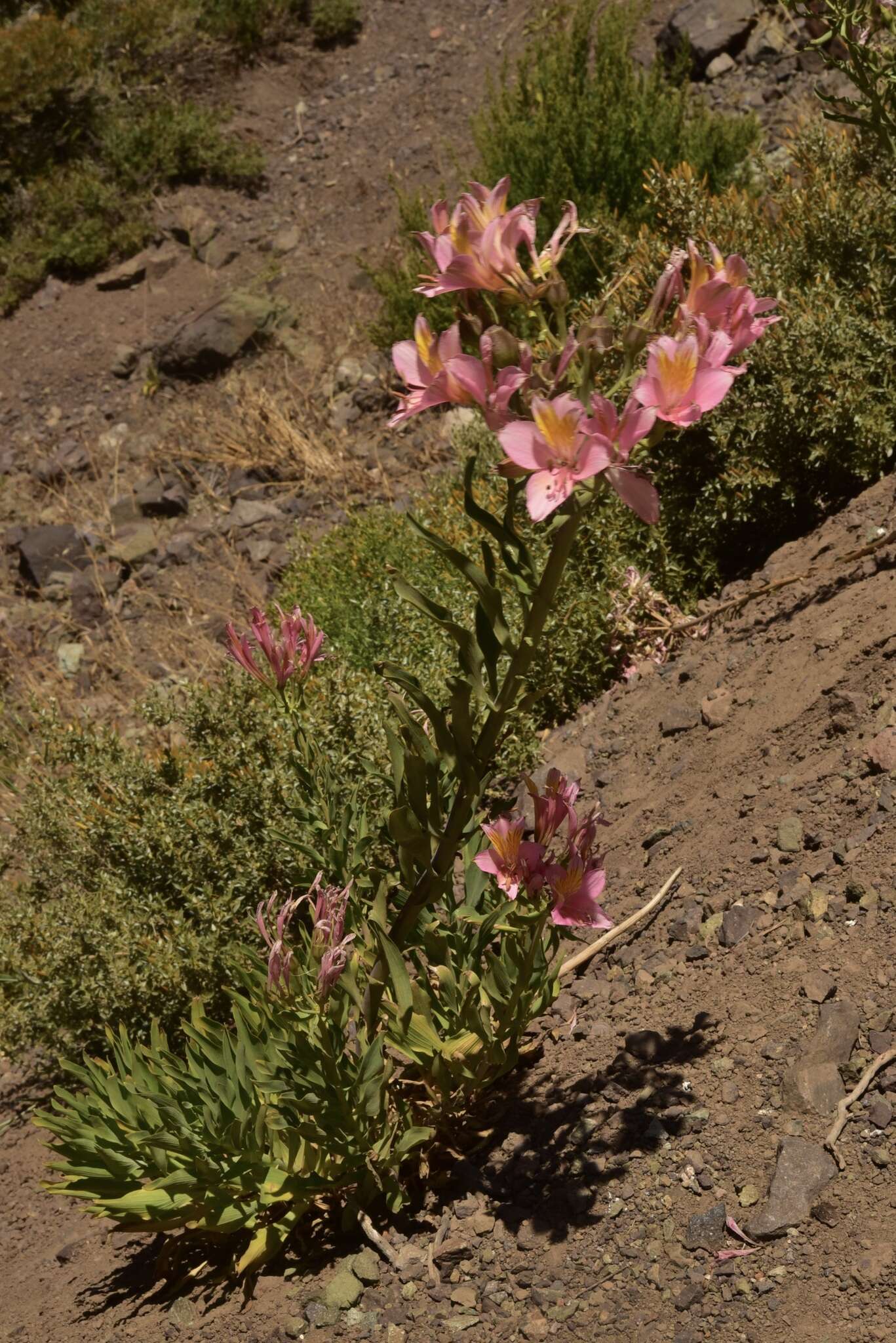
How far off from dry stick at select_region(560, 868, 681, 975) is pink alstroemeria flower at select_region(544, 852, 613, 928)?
760 mm

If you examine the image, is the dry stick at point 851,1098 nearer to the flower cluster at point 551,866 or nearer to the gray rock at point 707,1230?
the gray rock at point 707,1230

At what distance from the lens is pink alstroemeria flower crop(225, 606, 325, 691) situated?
252cm

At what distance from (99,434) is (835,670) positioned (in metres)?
6.39

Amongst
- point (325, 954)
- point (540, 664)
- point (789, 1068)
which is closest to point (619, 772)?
point (540, 664)

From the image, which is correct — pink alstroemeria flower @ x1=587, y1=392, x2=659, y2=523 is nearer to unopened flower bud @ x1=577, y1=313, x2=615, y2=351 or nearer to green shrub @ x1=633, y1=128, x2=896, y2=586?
unopened flower bud @ x1=577, y1=313, x2=615, y2=351

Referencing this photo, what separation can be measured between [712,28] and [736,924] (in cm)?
791

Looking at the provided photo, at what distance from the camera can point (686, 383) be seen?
1.70 metres

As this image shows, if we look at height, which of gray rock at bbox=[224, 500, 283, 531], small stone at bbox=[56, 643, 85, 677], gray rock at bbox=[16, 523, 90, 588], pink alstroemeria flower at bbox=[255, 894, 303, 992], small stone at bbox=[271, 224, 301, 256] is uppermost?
pink alstroemeria flower at bbox=[255, 894, 303, 992]

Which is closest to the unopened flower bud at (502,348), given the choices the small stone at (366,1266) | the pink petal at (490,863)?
the pink petal at (490,863)

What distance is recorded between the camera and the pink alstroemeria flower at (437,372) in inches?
69.0

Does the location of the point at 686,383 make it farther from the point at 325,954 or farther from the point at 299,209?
the point at 299,209

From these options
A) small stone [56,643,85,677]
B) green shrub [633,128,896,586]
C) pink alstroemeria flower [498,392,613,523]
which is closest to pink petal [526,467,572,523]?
pink alstroemeria flower [498,392,613,523]

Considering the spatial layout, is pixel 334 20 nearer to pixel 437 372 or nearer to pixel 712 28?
pixel 712 28

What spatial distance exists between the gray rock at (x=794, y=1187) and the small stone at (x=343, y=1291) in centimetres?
77
